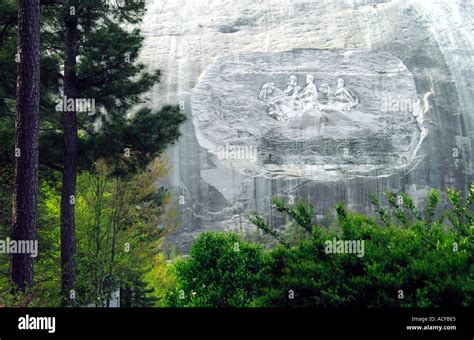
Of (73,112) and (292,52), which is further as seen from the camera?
(292,52)

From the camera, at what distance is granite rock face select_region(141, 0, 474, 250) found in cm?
2502

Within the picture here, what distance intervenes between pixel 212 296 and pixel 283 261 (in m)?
2.26

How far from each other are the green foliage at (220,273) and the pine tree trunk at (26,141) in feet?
8.06

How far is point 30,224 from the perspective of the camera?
977 cm

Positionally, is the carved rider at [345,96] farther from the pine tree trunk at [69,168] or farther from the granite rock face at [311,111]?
the pine tree trunk at [69,168]

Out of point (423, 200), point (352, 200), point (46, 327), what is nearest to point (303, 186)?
point (352, 200)

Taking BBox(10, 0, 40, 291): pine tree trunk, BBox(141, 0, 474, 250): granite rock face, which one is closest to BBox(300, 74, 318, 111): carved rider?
BBox(141, 0, 474, 250): granite rock face

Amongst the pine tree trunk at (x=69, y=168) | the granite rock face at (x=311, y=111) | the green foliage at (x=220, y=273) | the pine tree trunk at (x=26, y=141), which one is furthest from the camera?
the granite rock face at (x=311, y=111)

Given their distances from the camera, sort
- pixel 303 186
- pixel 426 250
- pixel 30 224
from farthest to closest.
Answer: pixel 303 186 → pixel 30 224 → pixel 426 250

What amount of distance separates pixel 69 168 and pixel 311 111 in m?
14.7

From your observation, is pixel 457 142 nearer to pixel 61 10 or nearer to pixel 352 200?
pixel 352 200

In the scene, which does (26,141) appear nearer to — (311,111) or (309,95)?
(311,111)

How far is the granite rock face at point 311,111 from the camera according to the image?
25.0 metres

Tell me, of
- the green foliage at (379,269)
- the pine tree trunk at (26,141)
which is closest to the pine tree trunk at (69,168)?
the pine tree trunk at (26,141)
